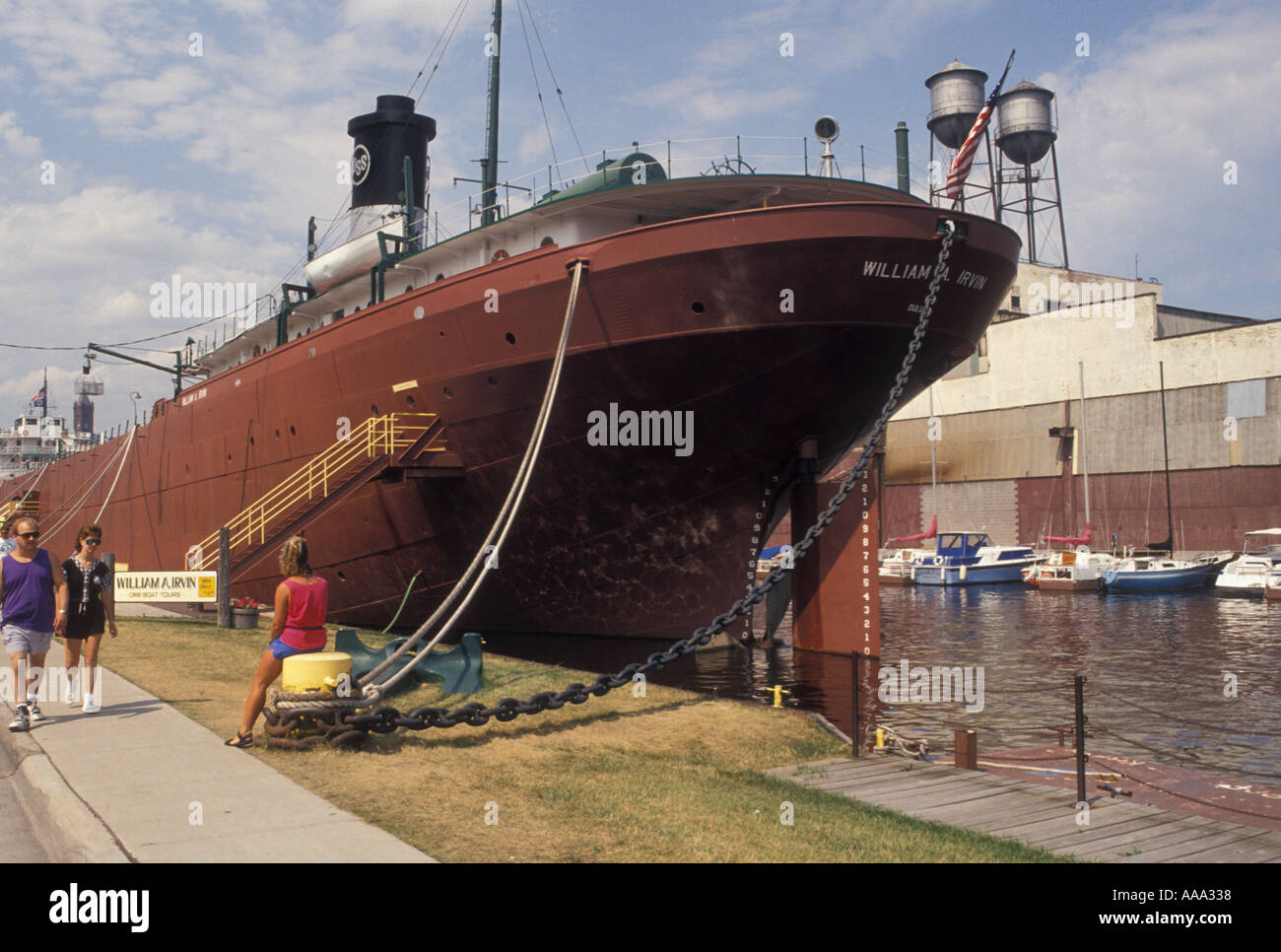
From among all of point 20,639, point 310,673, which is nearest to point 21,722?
point 20,639

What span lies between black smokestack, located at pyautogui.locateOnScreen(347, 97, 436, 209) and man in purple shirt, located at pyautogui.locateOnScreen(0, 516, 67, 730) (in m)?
18.6

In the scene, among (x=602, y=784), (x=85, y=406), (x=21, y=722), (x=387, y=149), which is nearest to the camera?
(x=602, y=784)

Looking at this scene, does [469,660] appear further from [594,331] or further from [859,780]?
[594,331]

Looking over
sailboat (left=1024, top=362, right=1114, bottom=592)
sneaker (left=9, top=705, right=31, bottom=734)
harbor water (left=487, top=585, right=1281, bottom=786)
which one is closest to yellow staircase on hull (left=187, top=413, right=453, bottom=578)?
harbor water (left=487, top=585, right=1281, bottom=786)

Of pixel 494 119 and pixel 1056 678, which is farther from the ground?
pixel 494 119

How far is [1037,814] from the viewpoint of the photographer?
737 centimetres

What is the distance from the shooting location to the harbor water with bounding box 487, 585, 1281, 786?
13.0m

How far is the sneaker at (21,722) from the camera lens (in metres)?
7.86

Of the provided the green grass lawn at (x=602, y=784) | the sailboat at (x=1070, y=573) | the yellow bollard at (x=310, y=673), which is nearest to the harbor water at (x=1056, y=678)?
the green grass lawn at (x=602, y=784)

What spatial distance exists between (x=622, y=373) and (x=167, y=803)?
34.1 ft
